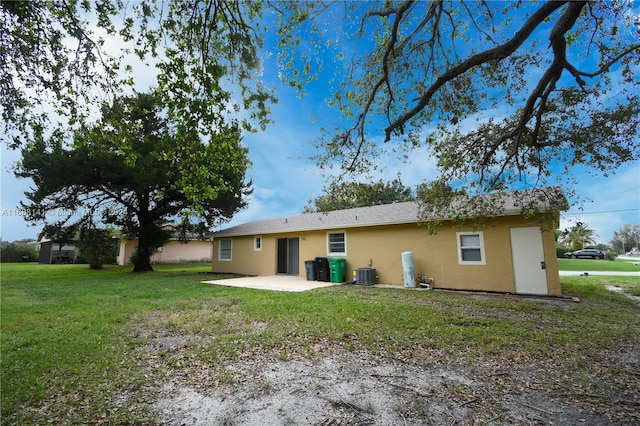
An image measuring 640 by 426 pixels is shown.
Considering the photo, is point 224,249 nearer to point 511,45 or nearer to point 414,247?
point 414,247

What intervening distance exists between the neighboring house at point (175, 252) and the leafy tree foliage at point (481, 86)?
22.1m

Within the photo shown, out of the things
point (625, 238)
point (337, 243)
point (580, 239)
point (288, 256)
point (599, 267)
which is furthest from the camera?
point (625, 238)

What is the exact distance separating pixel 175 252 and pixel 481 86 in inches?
1113

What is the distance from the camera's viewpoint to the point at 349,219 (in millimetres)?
13383

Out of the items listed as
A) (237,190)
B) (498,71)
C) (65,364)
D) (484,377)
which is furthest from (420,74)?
(237,190)

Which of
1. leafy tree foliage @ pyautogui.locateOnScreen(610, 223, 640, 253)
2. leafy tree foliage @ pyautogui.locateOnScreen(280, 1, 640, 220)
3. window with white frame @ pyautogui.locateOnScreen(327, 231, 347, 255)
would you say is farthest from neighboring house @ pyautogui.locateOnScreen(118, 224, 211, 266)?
leafy tree foliage @ pyautogui.locateOnScreen(610, 223, 640, 253)

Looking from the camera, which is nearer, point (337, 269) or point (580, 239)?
point (337, 269)

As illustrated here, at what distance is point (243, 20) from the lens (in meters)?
4.97

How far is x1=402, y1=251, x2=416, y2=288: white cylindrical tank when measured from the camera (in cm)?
1077

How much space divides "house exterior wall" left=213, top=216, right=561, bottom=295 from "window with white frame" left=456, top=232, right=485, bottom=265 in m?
0.11

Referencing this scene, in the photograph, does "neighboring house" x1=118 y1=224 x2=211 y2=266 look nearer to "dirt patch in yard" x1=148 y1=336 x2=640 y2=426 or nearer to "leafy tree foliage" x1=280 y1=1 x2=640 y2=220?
"leafy tree foliage" x1=280 y1=1 x2=640 y2=220

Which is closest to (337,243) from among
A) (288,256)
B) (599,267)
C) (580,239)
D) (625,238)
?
(288,256)

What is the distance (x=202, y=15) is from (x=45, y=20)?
233 centimetres

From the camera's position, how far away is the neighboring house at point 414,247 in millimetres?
9039
